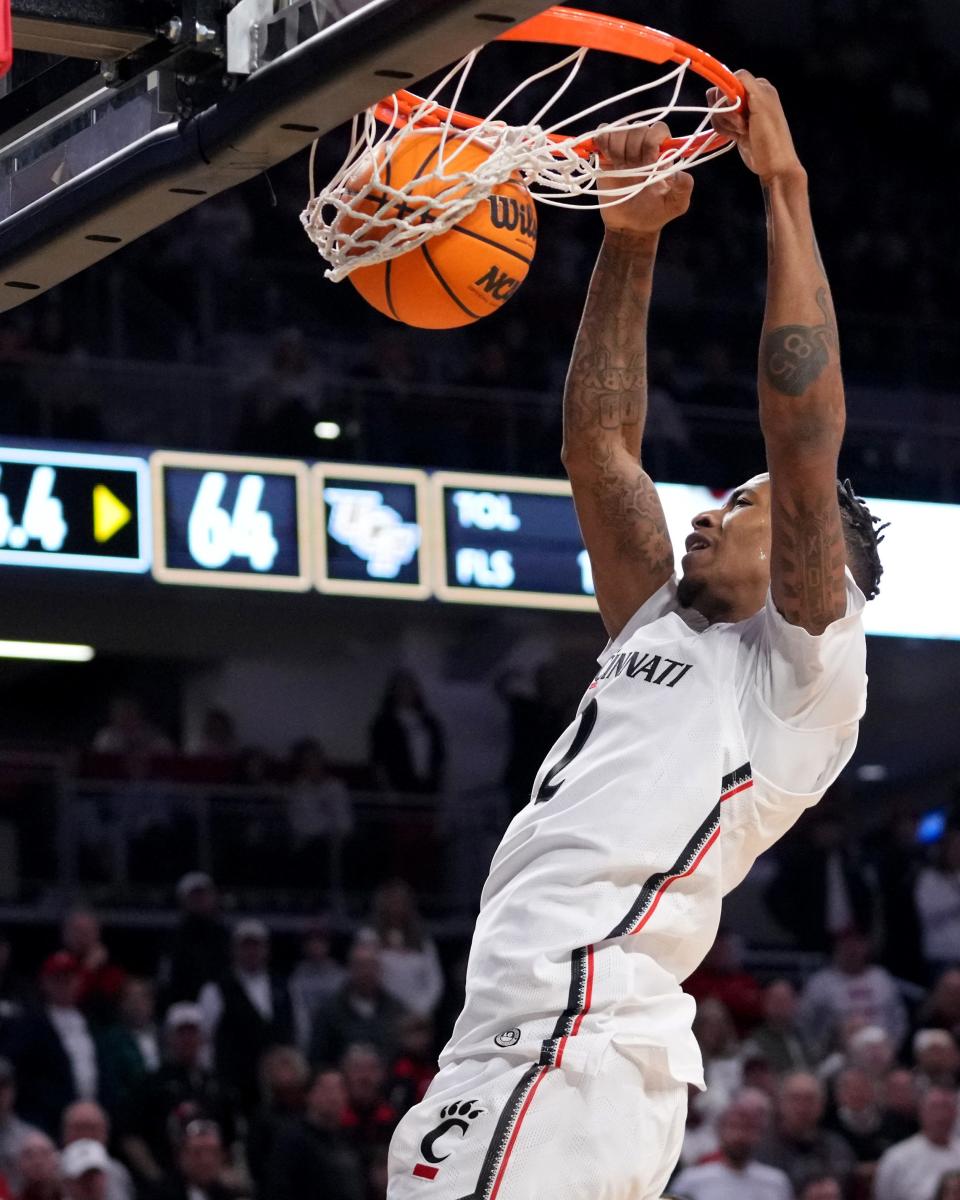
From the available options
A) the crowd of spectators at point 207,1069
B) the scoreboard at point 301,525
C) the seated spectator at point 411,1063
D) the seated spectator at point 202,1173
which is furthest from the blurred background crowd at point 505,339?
the seated spectator at point 202,1173

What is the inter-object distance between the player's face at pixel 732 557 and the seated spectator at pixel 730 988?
6.27 m

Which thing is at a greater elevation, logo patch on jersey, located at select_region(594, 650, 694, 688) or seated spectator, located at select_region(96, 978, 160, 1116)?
logo patch on jersey, located at select_region(594, 650, 694, 688)

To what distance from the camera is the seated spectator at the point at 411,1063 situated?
8.65 meters

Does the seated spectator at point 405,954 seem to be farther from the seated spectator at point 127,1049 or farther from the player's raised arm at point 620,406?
the player's raised arm at point 620,406

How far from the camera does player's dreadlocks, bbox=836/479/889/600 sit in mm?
3682

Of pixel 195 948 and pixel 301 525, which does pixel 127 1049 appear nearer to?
pixel 195 948

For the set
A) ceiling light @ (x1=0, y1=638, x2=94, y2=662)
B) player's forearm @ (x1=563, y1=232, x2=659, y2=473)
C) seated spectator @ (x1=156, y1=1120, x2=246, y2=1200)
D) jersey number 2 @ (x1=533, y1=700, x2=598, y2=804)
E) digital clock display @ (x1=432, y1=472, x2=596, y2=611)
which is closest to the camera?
jersey number 2 @ (x1=533, y1=700, x2=598, y2=804)

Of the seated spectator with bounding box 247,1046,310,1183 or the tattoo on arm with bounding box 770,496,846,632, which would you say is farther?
the seated spectator with bounding box 247,1046,310,1183

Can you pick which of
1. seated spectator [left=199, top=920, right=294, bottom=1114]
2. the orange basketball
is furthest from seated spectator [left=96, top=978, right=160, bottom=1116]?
the orange basketball

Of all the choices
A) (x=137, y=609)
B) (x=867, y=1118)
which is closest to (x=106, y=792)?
(x=137, y=609)

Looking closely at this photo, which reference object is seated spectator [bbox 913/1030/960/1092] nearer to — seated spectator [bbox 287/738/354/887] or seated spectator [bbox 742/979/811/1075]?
seated spectator [bbox 742/979/811/1075]

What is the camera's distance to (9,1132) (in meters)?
7.78

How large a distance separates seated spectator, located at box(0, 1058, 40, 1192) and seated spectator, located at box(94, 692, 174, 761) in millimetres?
3558

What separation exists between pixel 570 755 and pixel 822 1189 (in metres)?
5.26
